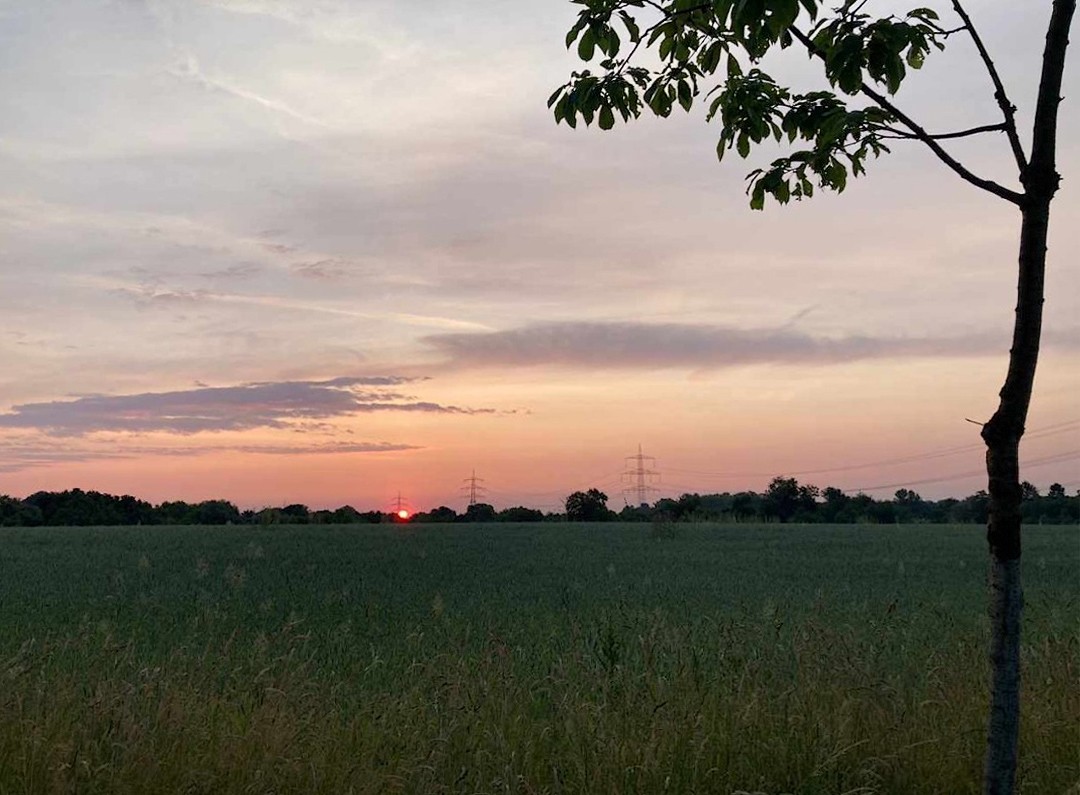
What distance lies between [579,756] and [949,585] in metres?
20.4

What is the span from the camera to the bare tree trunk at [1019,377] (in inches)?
190

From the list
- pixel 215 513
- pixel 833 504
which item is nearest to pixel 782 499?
pixel 833 504

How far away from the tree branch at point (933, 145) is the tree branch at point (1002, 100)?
0.53 ft

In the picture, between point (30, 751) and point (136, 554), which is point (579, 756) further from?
point (136, 554)

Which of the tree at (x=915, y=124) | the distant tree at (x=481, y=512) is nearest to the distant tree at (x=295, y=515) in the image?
the distant tree at (x=481, y=512)

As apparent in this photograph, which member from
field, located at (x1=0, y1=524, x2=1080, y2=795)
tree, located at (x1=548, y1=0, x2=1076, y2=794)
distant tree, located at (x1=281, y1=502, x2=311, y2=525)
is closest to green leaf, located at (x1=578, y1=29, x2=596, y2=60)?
tree, located at (x1=548, y1=0, x2=1076, y2=794)

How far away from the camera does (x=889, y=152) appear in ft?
17.6

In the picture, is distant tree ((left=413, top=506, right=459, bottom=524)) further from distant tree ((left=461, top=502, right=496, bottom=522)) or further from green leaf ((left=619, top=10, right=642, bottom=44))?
green leaf ((left=619, top=10, right=642, bottom=44))

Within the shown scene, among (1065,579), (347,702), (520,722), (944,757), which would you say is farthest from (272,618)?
(1065,579)

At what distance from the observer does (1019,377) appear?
487 cm

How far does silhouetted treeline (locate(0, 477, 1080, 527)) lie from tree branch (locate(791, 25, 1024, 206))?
67.0 meters

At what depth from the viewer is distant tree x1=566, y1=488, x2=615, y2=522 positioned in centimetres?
9156

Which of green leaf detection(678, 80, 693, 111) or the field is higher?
green leaf detection(678, 80, 693, 111)

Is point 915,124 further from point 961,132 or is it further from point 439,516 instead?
point 439,516
